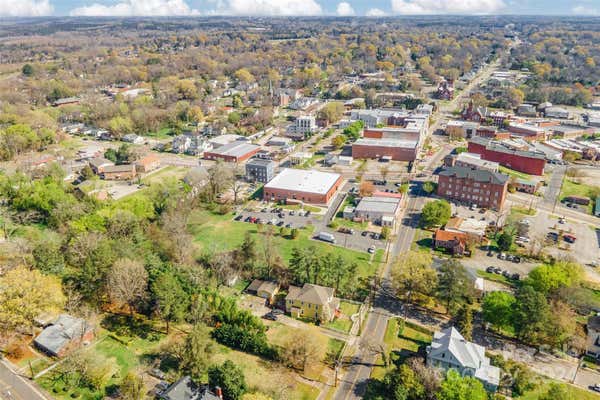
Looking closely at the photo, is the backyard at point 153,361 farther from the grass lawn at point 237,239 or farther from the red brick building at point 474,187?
the red brick building at point 474,187

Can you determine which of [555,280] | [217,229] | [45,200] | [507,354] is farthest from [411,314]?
[45,200]

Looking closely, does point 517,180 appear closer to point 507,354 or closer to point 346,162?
point 346,162

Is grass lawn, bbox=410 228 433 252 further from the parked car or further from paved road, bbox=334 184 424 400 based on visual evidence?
the parked car

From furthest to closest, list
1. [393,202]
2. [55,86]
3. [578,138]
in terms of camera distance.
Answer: [55,86] < [578,138] < [393,202]

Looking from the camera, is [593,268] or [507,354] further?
[593,268]

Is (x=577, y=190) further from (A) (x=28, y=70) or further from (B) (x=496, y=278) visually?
(A) (x=28, y=70)

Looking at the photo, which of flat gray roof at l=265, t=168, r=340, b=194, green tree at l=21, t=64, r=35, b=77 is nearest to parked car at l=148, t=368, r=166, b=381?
flat gray roof at l=265, t=168, r=340, b=194

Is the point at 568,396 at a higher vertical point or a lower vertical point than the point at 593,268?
higher
